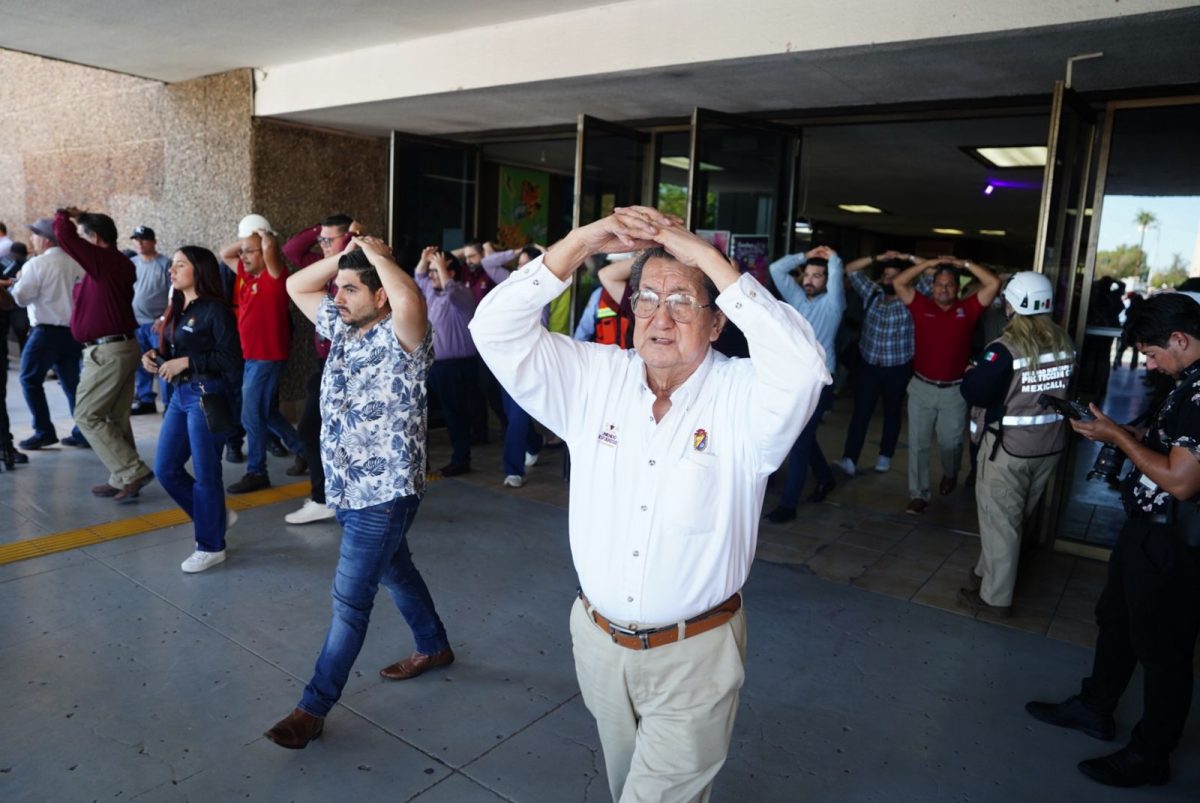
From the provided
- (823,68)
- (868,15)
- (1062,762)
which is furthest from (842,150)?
(1062,762)

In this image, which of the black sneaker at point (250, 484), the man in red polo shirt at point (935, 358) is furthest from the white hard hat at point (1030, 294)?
the black sneaker at point (250, 484)

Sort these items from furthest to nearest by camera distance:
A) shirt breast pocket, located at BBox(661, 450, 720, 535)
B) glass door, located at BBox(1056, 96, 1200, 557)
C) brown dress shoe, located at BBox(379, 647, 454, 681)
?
glass door, located at BBox(1056, 96, 1200, 557) < brown dress shoe, located at BBox(379, 647, 454, 681) < shirt breast pocket, located at BBox(661, 450, 720, 535)

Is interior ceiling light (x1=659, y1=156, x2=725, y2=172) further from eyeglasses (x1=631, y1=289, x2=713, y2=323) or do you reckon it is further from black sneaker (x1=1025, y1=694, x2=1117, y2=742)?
eyeglasses (x1=631, y1=289, x2=713, y2=323)

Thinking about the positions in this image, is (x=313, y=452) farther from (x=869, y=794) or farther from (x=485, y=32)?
(x=869, y=794)

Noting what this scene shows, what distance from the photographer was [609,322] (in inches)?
223

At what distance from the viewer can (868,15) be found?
14.2ft

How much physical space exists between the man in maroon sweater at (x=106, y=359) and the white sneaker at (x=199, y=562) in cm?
152

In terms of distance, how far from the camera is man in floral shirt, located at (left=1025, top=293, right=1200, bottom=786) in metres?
2.77

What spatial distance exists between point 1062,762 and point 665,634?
2130 mm

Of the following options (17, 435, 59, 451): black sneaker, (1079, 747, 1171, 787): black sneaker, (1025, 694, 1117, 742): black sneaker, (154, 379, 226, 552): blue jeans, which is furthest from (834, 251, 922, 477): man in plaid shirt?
(17, 435, 59, 451): black sneaker

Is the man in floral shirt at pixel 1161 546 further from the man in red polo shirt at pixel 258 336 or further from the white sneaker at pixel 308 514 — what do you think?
the man in red polo shirt at pixel 258 336

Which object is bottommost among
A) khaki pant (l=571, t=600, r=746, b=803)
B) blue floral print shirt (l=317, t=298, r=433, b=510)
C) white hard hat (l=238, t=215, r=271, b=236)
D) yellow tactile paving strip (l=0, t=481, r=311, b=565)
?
yellow tactile paving strip (l=0, t=481, r=311, b=565)

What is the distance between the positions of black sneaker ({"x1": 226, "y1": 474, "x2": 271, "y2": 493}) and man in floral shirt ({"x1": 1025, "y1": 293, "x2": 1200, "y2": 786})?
5.34m

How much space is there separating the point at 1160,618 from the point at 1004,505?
4.71ft
